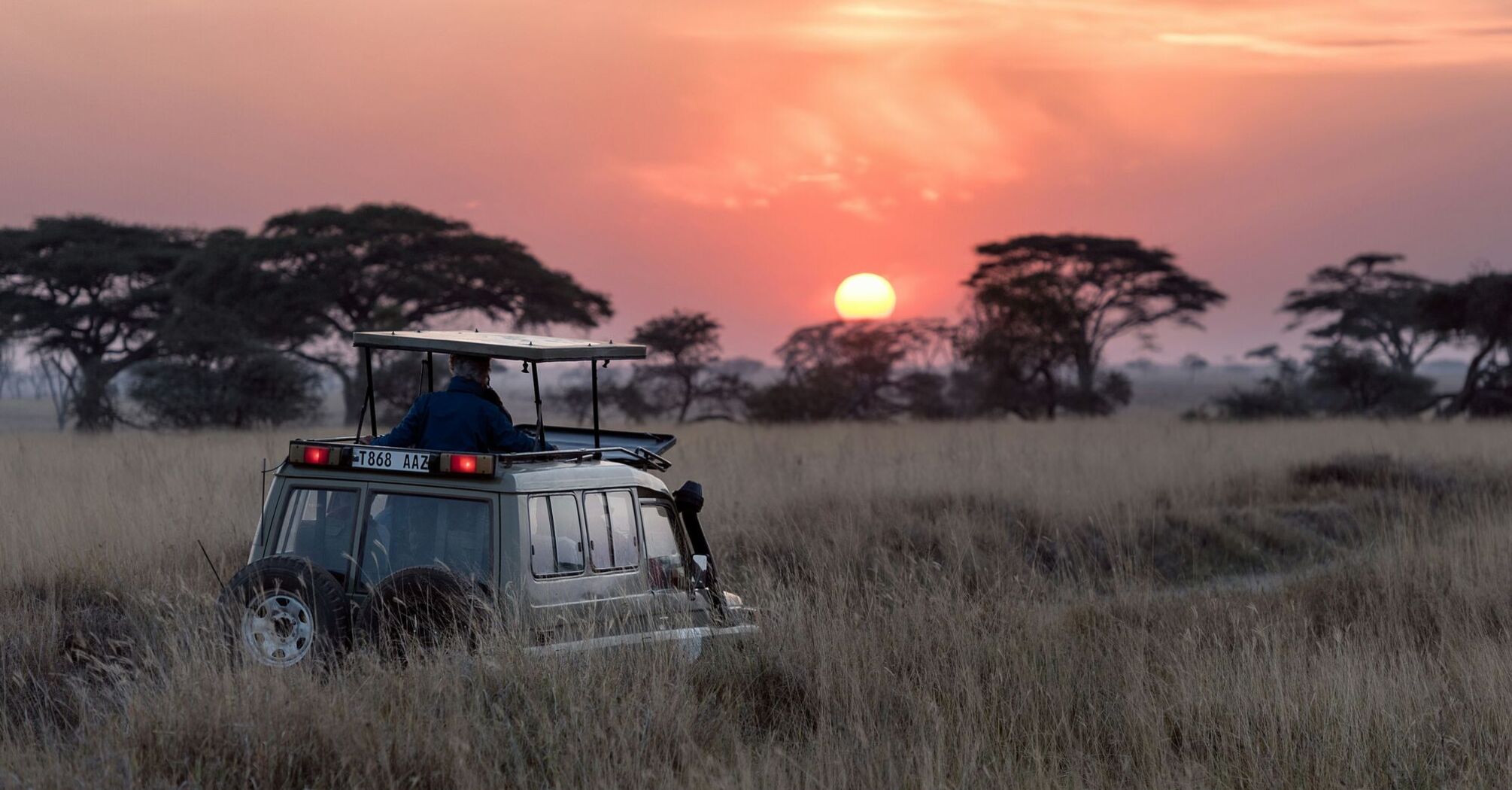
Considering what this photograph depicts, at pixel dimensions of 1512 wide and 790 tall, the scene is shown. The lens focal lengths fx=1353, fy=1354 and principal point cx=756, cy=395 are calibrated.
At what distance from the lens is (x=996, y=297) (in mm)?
34562

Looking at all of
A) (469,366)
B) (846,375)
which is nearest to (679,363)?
(846,375)

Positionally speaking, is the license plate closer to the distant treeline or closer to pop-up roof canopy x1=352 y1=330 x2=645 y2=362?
pop-up roof canopy x1=352 y1=330 x2=645 y2=362

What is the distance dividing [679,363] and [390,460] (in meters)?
28.4

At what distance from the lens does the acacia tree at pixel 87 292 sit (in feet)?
106

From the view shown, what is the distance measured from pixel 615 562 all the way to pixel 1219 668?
2873 mm

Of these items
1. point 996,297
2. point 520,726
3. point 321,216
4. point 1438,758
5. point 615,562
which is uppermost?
point 321,216

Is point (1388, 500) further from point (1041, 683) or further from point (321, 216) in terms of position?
point (321, 216)

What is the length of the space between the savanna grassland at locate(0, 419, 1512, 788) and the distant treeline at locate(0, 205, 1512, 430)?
17914 millimetres

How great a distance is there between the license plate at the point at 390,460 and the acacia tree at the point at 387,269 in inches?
1004

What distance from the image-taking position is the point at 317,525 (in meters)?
6.11

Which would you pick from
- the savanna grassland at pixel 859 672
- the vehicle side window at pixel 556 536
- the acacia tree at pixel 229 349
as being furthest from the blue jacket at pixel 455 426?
the acacia tree at pixel 229 349

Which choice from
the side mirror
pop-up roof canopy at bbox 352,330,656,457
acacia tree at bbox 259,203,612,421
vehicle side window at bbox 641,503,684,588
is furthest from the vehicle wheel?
acacia tree at bbox 259,203,612,421

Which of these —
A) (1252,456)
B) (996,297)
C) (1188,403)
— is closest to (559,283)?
(996,297)

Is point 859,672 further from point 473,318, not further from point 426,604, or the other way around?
point 473,318
